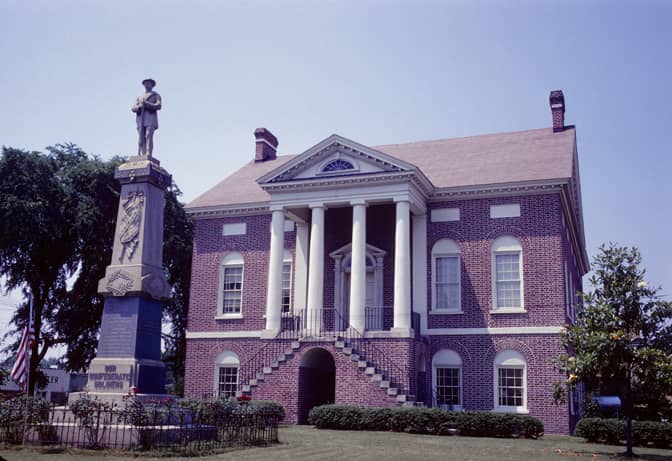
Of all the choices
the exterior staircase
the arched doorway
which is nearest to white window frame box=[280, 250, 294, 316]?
the arched doorway

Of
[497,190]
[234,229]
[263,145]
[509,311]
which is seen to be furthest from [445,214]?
[263,145]

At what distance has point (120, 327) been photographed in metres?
15.6

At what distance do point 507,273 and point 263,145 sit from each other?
16.1 m

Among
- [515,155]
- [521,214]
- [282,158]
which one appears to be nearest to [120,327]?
[521,214]

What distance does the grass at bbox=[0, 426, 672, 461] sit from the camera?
13672mm

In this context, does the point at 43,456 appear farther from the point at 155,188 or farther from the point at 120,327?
the point at 155,188

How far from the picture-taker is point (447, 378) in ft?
88.8

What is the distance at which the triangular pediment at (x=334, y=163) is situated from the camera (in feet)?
89.5

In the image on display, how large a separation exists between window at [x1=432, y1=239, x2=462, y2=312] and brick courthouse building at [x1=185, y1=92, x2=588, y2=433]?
56 millimetres

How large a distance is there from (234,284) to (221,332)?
2.21 m

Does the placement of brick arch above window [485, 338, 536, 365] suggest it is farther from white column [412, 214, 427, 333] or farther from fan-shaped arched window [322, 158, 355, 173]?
fan-shaped arched window [322, 158, 355, 173]

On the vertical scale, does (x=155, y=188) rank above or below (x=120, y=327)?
above

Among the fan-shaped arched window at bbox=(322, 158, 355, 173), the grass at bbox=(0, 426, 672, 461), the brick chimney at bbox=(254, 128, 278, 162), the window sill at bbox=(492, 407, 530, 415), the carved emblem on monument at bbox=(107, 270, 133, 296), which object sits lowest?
the grass at bbox=(0, 426, 672, 461)

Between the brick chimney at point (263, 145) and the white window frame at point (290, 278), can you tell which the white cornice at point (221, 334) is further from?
the brick chimney at point (263, 145)
